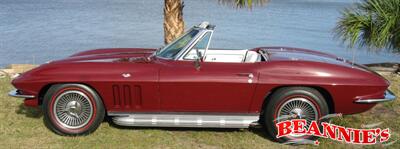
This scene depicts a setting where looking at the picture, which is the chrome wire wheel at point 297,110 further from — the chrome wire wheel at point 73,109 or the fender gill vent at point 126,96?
the chrome wire wheel at point 73,109

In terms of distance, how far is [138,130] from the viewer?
17.3 feet

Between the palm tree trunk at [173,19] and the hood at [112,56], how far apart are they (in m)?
2.74

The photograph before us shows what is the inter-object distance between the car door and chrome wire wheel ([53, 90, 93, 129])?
811mm

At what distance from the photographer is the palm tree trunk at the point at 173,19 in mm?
8547

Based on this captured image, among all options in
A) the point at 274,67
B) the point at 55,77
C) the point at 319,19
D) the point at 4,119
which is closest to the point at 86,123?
the point at 55,77

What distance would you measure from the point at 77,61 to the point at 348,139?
10.1ft

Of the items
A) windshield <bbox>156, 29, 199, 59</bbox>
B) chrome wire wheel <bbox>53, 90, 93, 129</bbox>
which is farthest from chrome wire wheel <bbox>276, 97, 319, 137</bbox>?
chrome wire wheel <bbox>53, 90, 93, 129</bbox>

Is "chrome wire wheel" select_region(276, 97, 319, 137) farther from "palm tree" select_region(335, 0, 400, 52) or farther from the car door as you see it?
"palm tree" select_region(335, 0, 400, 52)

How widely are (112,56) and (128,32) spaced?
12.1 metres

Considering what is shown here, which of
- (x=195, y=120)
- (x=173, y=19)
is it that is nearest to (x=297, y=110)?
(x=195, y=120)

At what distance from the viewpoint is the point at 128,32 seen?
17281mm

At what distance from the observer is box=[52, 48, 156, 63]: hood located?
5160mm

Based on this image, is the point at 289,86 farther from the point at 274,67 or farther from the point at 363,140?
the point at 363,140

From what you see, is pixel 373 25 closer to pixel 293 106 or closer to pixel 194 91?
pixel 293 106
